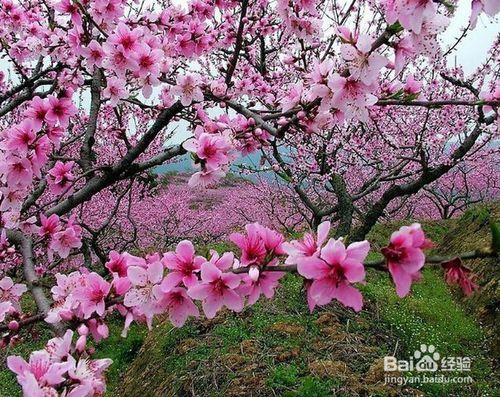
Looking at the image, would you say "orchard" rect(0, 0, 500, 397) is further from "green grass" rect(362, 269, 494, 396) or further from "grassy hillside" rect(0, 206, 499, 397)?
"green grass" rect(362, 269, 494, 396)

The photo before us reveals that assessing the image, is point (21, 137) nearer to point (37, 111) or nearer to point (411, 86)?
point (37, 111)

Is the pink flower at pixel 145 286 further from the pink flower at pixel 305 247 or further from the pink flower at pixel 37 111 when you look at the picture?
the pink flower at pixel 37 111

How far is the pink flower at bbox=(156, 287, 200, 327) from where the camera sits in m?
1.48

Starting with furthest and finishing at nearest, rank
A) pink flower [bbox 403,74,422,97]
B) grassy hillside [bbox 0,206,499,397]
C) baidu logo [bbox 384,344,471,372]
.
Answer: baidu logo [bbox 384,344,471,372], grassy hillside [bbox 0,206,499,397], pink flower [bbox 403,74,422,97]

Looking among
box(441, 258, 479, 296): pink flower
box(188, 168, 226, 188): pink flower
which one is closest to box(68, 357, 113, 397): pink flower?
box(188, 168, 226, 188): pink flower

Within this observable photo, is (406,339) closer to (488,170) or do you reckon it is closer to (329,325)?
(329,325)

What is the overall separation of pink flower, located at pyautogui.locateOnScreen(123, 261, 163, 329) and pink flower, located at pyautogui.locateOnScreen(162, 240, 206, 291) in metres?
0.07

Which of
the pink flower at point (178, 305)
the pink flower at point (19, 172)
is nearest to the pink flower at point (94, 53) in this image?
the pink flower at point (19, 172)

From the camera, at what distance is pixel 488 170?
19.8m

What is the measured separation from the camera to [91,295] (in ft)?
5.35

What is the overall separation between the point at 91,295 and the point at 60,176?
1245 millimetres

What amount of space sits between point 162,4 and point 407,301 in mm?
6777

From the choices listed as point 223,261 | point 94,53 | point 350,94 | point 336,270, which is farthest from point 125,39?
point 336,270

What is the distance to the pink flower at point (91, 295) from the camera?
1.62 metres
